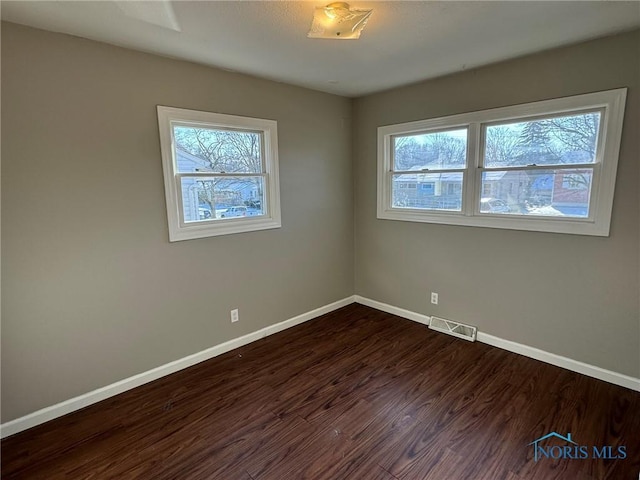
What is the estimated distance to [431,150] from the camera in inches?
130

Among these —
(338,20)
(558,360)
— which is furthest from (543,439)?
(338,20)

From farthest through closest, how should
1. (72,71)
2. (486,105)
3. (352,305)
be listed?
(352,305) < (486,105) < (72,71)

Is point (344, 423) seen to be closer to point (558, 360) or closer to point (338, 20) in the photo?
point (558, 360)

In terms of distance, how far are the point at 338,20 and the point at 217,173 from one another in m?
1.61

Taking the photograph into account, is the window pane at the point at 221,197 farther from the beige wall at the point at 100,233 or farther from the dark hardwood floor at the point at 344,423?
the dark hardwood floor at the point at 344,423

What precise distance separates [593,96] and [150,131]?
3.19m

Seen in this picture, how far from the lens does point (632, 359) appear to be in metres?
2.35

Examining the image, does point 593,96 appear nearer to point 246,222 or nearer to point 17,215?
point 246,222

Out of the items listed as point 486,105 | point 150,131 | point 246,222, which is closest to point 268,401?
point 246,222

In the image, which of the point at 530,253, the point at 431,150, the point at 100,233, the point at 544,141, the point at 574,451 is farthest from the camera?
the point at 431,150

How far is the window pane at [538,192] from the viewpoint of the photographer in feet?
8.08

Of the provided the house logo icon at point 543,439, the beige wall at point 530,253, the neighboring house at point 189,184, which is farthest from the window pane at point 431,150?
the house logo icon at point 543,439

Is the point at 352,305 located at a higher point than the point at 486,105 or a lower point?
lower

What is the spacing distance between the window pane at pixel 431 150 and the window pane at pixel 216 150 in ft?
4.99
